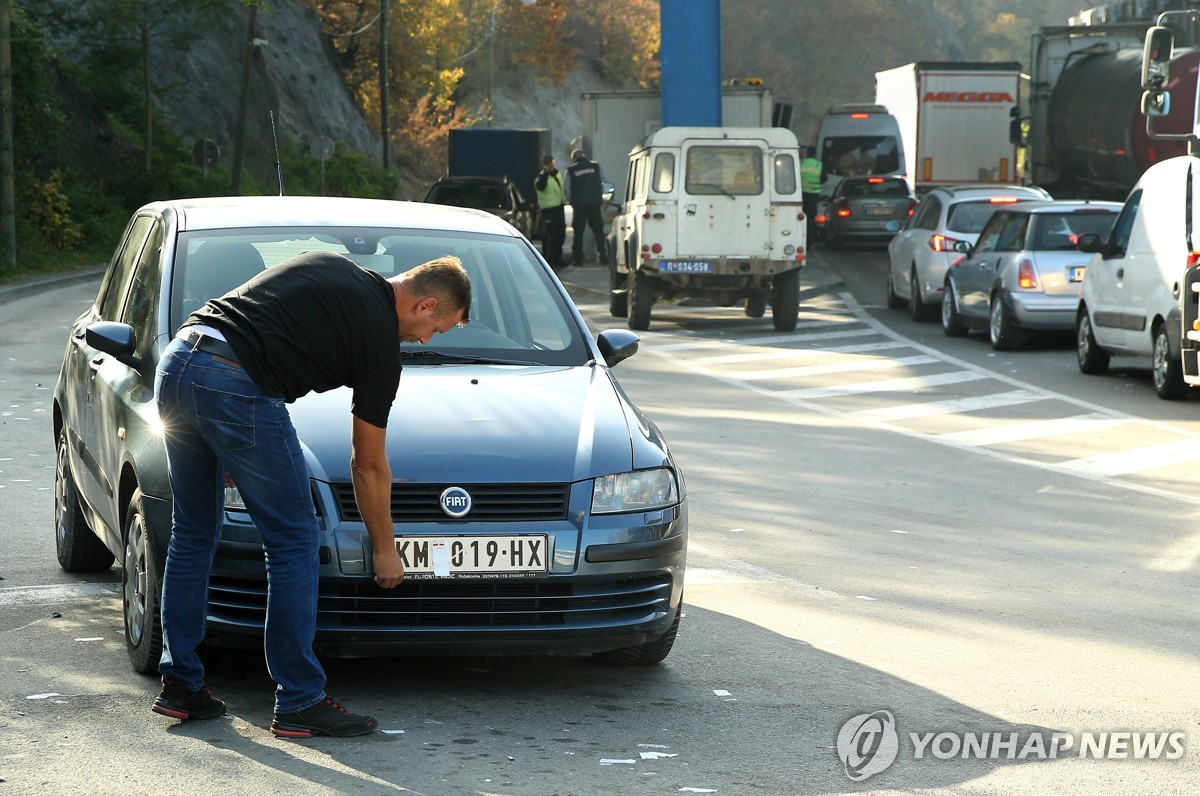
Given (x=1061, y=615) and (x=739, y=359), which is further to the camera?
(x=739, y=359)

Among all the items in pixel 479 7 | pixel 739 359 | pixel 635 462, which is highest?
pixel 479 7

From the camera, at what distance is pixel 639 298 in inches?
866

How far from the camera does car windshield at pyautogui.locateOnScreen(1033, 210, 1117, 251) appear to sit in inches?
728

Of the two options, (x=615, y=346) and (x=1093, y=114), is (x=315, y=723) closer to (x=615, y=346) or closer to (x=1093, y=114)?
(x=615, y=346)

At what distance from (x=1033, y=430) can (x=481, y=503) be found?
8.63 meters

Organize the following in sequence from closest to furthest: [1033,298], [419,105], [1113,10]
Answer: [1033,298] < [1113,10] < [419,105]

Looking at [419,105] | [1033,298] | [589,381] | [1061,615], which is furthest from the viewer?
[419,105]

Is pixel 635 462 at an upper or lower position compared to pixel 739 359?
upper

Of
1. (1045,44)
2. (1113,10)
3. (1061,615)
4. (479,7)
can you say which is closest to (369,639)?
(1061,615)

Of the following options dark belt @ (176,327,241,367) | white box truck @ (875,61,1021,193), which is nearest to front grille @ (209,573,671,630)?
dark belt @ (176,327,241,367)

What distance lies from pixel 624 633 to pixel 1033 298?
45.1 feet

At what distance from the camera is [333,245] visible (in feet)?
21.5

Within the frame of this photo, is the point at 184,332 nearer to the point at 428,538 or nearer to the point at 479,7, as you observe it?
the point at 428,538

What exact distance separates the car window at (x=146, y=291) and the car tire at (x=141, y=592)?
0.76 m
